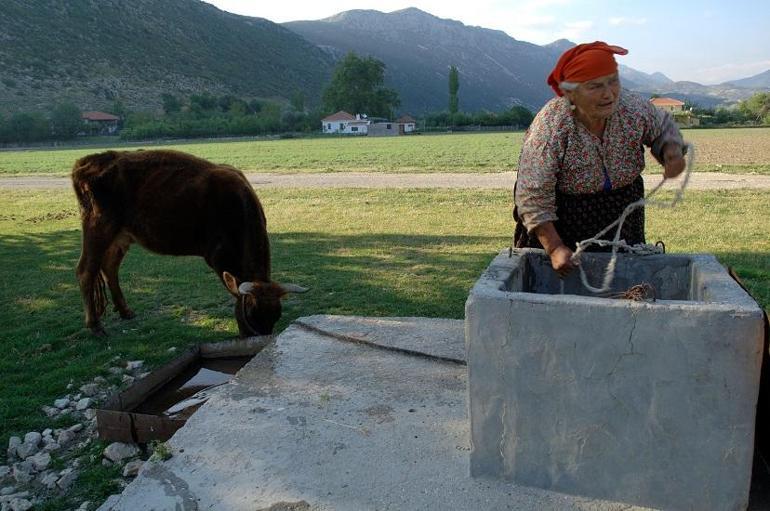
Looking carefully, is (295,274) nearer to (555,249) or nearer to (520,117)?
(555,249)

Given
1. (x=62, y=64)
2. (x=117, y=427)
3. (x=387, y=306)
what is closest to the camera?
(x=117, y=427)

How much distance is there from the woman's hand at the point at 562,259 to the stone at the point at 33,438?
3.31 metres

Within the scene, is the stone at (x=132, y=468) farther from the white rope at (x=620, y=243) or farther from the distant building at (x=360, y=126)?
the distant building at (x=360, y=126)

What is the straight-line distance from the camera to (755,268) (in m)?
7.14

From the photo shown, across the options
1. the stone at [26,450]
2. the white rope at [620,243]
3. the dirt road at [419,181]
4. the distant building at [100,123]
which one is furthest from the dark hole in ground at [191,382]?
the distant building at [100,123]

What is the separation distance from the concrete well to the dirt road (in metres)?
13.6

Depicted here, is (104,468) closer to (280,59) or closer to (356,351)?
(356,351)

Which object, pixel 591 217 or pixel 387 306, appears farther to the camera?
pixel 387 306

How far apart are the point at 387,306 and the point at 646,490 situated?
3980 mm

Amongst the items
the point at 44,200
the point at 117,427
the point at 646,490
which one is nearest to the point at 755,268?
the point at 646,490

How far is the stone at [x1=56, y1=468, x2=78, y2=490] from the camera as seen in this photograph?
11.4ft

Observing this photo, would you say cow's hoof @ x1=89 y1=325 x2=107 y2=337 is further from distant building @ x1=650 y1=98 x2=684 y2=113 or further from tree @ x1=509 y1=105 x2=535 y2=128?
tree @ x1=509 y1=105 x2=535 y2=128

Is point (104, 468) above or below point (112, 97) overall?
below

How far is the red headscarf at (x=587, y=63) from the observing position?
2.88 m
